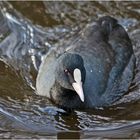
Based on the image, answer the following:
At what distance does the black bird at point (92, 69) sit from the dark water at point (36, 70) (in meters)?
0.13

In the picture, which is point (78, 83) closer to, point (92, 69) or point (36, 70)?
point (92, 69)

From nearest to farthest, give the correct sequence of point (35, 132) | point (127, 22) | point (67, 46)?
point (35, 132) → point (67, 46) → point (127, 22)

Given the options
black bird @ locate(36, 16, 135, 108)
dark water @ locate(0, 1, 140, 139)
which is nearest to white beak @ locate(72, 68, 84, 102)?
black bird @ locate(36, 16, 135, 108)

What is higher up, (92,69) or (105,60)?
(105,60)

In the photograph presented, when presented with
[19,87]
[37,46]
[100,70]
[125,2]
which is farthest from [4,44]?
[125,2]

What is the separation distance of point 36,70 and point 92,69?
2.86 ft

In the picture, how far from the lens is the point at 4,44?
836 cm

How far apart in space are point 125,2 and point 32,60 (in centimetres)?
222

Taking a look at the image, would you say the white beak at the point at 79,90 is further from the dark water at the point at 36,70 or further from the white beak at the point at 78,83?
the dark water at the point at 36,70

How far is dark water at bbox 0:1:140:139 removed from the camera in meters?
6.77

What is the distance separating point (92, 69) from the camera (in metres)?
7.34

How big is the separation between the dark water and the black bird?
13 centimetres

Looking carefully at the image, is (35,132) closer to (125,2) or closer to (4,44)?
(4,44)

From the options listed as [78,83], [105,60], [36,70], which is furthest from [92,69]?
[36,70]
